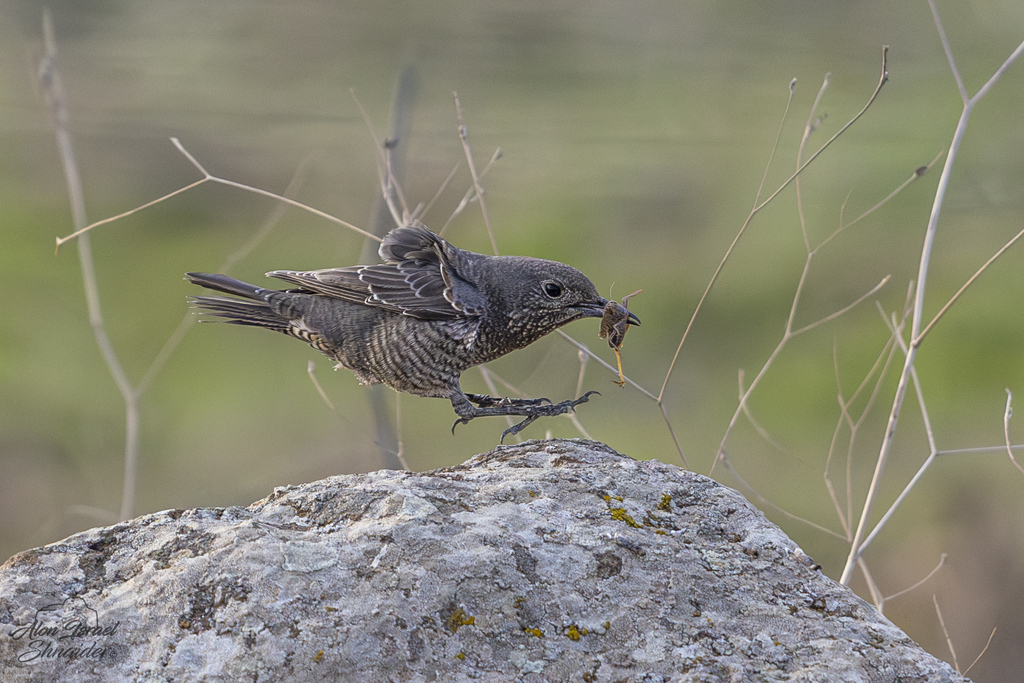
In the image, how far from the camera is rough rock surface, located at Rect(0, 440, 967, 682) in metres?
1.96

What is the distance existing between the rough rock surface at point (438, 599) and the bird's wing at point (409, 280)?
1.52 meters

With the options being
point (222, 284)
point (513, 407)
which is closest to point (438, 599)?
point (513, 407)

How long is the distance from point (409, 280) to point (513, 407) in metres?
0.86

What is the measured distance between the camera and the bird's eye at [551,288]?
153 inches

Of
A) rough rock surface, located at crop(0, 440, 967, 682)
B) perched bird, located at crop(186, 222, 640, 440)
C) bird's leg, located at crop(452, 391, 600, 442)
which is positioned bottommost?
rough rock surface, located at crop(0, 440, 967, 682)

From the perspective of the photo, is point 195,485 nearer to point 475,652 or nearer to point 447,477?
point 447,477

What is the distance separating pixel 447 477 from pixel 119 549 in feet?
3.41

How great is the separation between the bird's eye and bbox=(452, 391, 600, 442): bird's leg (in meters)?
0.52

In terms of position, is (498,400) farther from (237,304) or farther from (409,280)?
(237,304)

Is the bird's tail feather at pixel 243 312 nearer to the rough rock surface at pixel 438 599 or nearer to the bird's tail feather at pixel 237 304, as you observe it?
the bird's tail feather at pixel 237 304

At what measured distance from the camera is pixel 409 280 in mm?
4059

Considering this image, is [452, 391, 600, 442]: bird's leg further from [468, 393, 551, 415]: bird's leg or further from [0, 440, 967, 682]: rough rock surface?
[0, 440, 967, 682]: rough rock surface

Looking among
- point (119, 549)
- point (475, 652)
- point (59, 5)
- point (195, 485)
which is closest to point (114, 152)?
point (59, 5)

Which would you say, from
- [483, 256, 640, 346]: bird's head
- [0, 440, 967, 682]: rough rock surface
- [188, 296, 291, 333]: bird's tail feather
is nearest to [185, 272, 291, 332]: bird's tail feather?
[188, 296, 291, 333]: bird's tail feather
